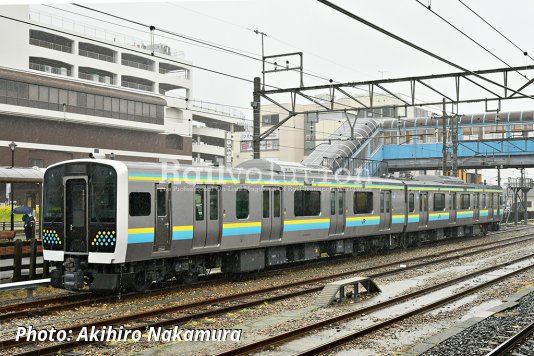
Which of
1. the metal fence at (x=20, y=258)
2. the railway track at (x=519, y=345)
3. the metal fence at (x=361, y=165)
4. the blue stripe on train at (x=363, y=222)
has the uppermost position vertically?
the metal fence at (x=361, y=165)

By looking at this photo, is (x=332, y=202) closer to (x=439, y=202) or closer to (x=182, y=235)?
(x=182, y=235)

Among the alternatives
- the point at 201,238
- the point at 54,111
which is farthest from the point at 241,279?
the point at 54,111

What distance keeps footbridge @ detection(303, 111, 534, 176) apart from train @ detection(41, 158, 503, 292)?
26.5 metres

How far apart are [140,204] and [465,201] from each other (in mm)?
22892

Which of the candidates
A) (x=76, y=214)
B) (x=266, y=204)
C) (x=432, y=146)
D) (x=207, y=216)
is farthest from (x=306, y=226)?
(x=432, y=146)

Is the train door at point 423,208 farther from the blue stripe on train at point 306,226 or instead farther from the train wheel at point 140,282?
the train wheel at point 140,282

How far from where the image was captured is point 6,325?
11.3 m

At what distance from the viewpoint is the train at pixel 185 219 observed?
13602 mm

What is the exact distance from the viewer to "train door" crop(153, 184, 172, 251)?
46.8ft

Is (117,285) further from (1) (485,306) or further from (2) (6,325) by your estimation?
(1) (485,306)

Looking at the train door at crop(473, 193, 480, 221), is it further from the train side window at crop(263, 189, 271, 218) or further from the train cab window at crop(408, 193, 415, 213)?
the train side window at crop(263, 189, 271, 218)

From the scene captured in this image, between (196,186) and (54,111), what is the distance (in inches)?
1551

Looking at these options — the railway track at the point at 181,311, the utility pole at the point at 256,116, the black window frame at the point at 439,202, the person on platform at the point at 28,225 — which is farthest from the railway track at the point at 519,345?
the black window frame at the point at 439,202

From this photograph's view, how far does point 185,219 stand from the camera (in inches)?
591
